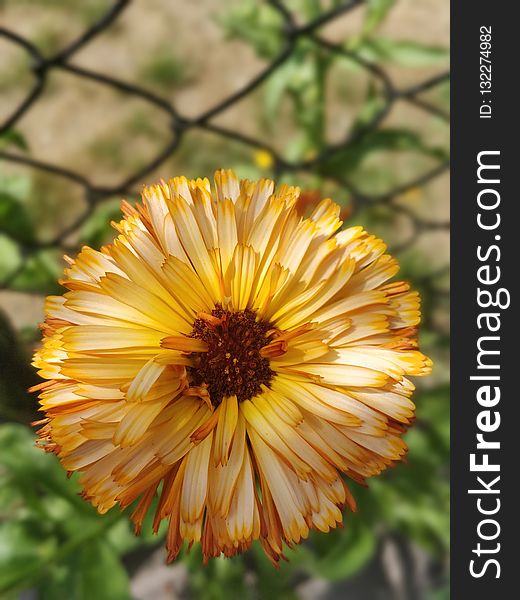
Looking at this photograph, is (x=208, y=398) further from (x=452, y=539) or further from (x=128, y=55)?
(x=128, y=55)

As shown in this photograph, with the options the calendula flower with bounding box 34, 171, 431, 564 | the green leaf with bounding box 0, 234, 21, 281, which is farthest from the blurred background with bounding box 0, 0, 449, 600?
the calendula flower with bounding box 34, 171, 431, 564

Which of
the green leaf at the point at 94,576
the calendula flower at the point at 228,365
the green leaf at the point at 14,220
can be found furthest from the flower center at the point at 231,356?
the green leaf at the point at 14,220

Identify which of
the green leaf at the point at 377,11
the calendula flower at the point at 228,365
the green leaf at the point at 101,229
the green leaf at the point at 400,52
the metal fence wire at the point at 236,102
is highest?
the green leaf at the point at 377,11

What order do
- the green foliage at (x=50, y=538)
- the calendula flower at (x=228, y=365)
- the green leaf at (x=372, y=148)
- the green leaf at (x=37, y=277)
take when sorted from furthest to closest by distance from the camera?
the green leaf at (x=372, y=148) → the green leaf at (x=37, y=277) → the green foliage at (x=50, y=538) → the calendula flower at (x=228, y=365)

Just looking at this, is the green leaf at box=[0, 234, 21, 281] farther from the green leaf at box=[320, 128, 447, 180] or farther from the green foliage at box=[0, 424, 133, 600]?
the green leaf at box=[320, 128, 447, 180]

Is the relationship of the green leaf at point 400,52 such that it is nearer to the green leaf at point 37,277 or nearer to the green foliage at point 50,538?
the green leaf at point 37,277

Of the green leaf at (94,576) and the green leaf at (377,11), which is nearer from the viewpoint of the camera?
the green leaf at (94,576)

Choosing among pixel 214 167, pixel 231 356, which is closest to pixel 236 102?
pixel 214 167

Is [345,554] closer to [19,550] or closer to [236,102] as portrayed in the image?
[19,550]

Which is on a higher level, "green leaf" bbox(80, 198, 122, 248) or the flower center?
"green leaf" bbox(80, 198, 122, 248)
